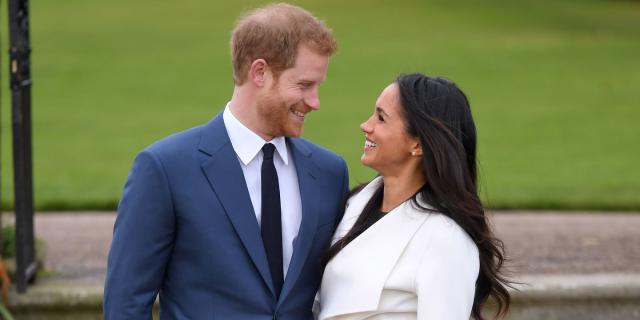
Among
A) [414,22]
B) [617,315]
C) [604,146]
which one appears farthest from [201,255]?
[414,22]

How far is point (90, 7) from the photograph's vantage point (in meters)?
30.4

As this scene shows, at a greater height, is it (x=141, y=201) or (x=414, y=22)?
(x=141, y=201)

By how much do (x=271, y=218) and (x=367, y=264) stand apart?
0.35 m

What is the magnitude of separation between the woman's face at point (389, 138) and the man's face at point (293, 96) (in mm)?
248

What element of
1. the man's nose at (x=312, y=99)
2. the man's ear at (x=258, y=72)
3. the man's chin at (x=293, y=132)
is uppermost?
the man's ear at (x=258, y=72)

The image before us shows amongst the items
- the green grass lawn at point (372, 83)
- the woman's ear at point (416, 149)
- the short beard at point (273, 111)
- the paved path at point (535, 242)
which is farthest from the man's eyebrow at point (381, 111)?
the green grass lawn at point (372, 83)

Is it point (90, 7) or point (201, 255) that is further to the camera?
point (90, 7)

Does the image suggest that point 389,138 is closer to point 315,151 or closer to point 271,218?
point 315,151

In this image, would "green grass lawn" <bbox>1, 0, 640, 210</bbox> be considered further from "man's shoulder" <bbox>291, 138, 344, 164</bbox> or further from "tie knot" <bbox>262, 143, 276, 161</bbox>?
"tie knot" <bbox>262, 143, 276, 161</bbox>

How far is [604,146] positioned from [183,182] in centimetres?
1174

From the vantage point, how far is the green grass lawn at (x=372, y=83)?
12.5m

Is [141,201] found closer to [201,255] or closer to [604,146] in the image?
[201,255]

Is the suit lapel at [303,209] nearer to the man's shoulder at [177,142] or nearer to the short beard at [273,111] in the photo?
the short beard at [273,111]

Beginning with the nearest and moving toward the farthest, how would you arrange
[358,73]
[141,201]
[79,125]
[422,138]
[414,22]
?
1. [141,201]
2. [422,138]
3. [79,125]
4. [358,73]
5. [414,22]
